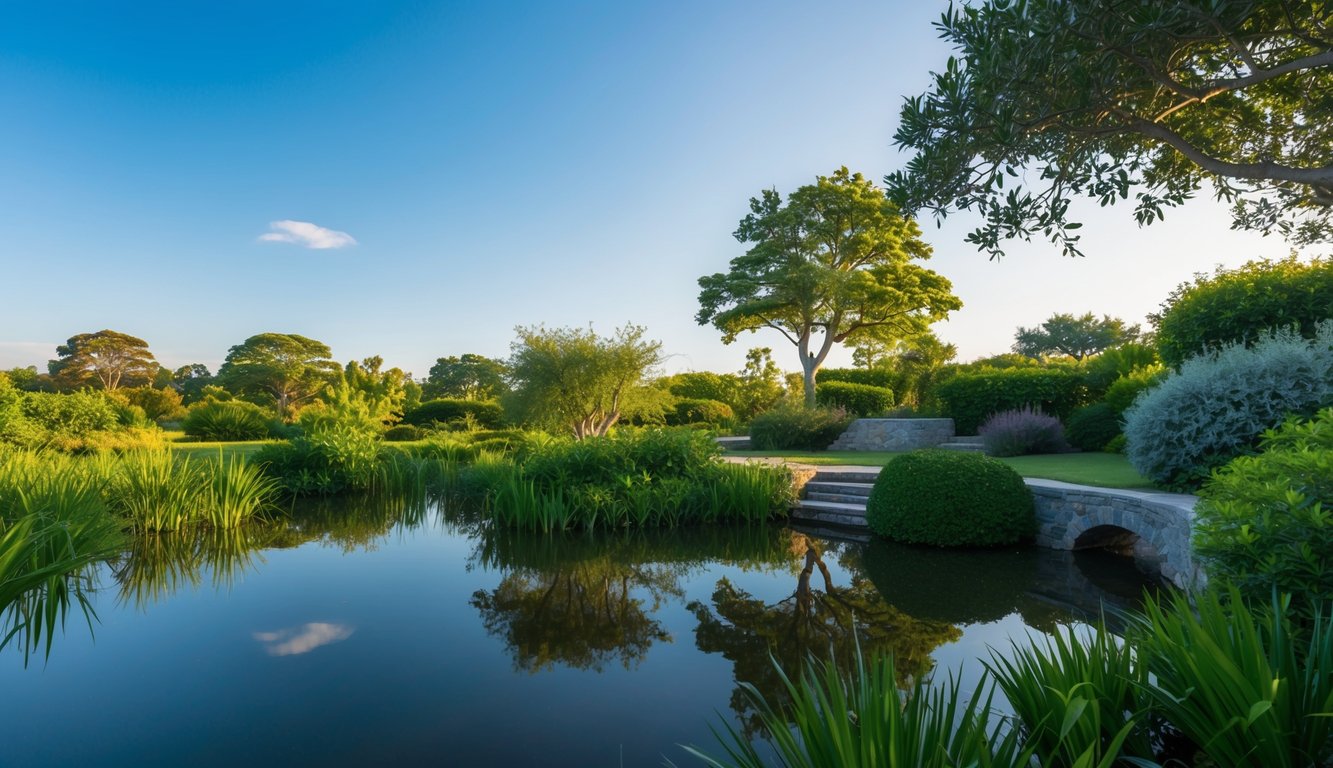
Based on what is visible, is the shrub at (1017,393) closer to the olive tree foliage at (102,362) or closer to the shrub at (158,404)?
the shrub at (158,404)

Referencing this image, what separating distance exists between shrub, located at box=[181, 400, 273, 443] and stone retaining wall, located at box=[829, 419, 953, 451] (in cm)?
1705

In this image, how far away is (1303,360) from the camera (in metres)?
5.54

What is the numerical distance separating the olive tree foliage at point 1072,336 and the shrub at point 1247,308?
38.5m

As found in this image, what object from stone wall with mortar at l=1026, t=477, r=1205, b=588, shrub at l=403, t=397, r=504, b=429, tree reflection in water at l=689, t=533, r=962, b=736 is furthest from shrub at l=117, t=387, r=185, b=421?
stone wall with mortar at l=1026, t=477, r=1205, b=588

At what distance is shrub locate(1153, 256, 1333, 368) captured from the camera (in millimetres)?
7523

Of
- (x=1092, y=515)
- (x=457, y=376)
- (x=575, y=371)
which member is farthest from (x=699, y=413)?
(x=457, y=376)

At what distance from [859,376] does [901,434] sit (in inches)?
298

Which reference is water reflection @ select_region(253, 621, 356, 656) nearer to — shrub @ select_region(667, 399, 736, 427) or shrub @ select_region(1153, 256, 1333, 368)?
shrub @ select_region(1153, 256, 1333, 368)

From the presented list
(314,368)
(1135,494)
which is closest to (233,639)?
(1135,494)

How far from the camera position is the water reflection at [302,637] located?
12.7 feet

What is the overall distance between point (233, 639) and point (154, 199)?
12172mm

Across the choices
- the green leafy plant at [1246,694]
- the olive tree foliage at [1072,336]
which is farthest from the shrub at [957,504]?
the olive tree foliage at [1072,336]

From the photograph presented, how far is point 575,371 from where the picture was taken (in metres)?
13.6

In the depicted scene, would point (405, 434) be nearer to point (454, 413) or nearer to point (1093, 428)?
point (454, 413)
